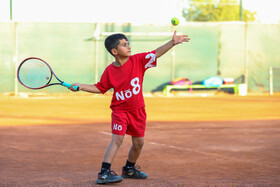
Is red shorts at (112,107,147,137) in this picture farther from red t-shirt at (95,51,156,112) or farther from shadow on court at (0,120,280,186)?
shadow on court at (0,120,280,186)

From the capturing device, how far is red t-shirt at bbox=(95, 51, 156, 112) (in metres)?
4.89

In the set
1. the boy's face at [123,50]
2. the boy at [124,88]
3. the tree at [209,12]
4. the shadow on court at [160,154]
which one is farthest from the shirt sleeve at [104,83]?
the tree at [209,12]

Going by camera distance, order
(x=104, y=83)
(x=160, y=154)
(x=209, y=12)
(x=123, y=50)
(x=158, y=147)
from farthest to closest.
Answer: (x=209, y=12), (x=158, y=147), (x=160, y=154), (x=104, y=83), (x=123, y=50)

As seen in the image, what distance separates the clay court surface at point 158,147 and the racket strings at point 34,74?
0.98 metres

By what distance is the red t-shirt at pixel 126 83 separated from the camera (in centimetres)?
489

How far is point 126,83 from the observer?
4.88 meters

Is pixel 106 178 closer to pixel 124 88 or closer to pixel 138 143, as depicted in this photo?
pixel 138 143

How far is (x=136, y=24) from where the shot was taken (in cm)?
2003

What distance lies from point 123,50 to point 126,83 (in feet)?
1.04

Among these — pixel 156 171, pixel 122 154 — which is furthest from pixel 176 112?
pixel 156 171

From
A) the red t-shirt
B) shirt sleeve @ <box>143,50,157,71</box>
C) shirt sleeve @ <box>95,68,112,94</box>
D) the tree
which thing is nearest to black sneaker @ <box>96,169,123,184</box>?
the red t-shirt

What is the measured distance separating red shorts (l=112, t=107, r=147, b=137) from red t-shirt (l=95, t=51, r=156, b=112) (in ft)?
0.17

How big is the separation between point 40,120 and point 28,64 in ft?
20.4

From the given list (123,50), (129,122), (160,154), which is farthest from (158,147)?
(123,50)
